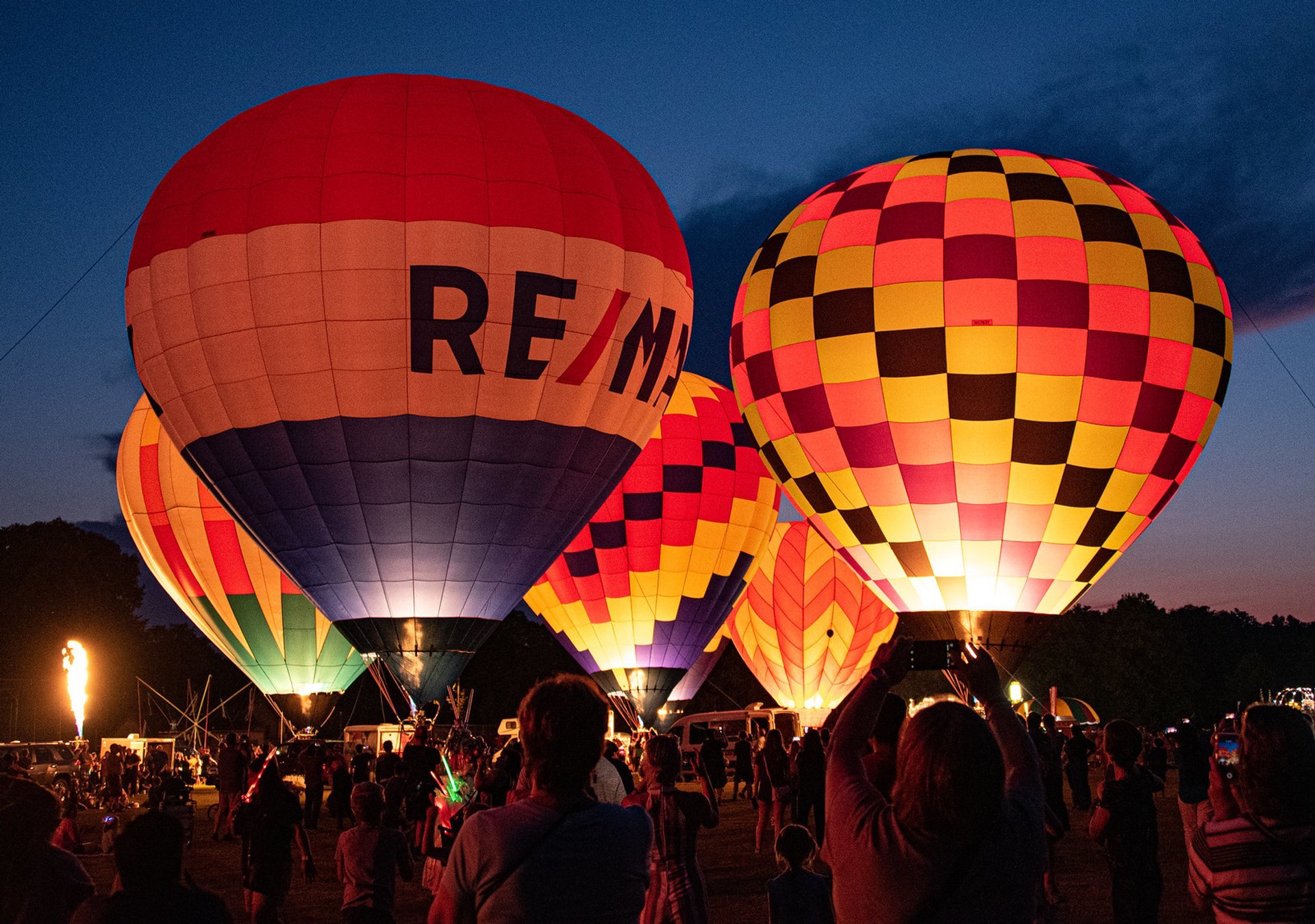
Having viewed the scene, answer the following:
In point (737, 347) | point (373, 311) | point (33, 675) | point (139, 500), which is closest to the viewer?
point (373, 311)

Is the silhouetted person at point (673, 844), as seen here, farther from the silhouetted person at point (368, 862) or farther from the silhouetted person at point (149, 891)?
the silhouetted person at point (149, 891)

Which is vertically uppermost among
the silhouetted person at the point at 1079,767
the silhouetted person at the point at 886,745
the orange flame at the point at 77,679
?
the orange flame at the point at 77,679

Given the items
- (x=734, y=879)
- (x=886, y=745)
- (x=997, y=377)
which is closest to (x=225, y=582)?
(x=997, y=377)

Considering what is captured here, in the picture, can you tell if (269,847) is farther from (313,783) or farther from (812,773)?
(313,783)

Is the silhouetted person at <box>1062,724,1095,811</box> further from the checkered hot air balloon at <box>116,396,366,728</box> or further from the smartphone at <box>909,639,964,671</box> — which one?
the checkered hot air balloon at <box>116,396,366,728</box>

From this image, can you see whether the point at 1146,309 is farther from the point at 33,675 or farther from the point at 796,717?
the point at 33,675

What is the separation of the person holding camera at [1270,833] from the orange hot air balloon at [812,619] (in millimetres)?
28109

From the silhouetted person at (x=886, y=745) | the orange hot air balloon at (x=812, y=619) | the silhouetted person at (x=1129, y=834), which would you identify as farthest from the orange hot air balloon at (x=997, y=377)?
the orange hot air balloon at (x=812, y=619)

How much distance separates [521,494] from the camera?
44.7ft

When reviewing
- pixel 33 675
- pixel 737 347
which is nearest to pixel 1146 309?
pixel 737 347

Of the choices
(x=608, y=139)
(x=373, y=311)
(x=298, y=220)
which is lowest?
(x=373, y=311)

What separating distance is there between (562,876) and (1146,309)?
568 inches

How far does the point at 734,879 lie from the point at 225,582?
568 inches

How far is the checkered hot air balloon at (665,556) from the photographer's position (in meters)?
21.6
